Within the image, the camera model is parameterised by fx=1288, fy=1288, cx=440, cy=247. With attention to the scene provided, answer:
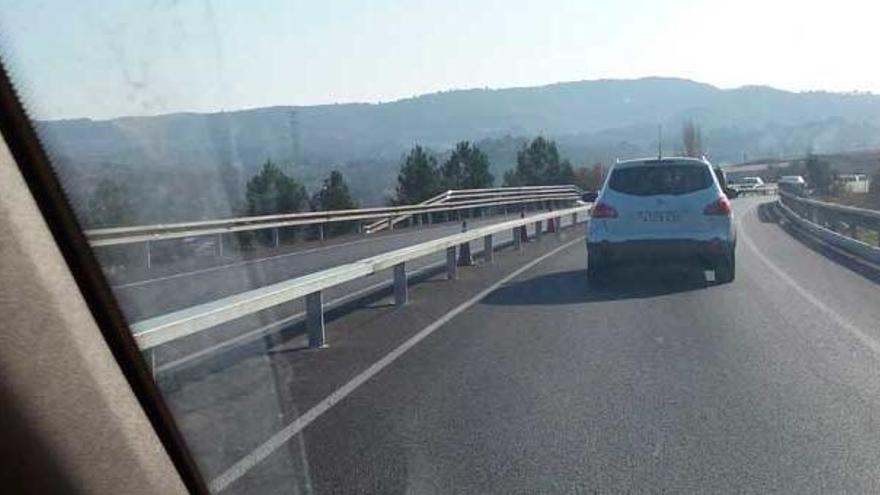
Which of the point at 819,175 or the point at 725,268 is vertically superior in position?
the point at 725,268

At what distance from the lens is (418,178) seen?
212ft

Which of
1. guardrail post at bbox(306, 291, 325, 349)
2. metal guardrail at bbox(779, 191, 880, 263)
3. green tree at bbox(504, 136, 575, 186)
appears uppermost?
guardrail post at bbox(306, 291, 325, 349)

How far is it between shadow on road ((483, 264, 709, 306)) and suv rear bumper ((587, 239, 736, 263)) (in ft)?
1.36

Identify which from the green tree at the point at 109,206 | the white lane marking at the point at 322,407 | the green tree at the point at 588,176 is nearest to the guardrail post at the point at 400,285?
the white lane marking at the point at 322,407

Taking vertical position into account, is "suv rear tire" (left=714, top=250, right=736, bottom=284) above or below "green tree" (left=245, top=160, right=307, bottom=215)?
below

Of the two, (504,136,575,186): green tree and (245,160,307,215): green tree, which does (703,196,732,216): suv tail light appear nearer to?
(245,160,307,215): green tree

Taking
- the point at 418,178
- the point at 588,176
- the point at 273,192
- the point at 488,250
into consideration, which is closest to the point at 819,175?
the point at 588,176

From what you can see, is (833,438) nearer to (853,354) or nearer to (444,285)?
(853,354)

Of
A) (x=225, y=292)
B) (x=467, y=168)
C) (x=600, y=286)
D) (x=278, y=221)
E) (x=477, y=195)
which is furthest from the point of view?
(x=467, y=168)

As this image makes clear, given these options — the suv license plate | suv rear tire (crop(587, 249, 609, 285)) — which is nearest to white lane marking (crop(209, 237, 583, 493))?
suv rear tire (crop(587, 249, 609, 285))

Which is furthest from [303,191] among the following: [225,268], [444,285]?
[225,268]

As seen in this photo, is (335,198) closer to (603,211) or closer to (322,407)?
(603,211)

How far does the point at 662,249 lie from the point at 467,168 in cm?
5566

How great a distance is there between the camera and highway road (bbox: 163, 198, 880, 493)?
6.22 metres
